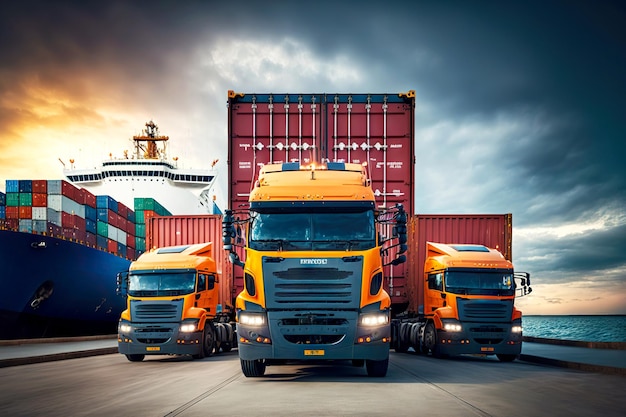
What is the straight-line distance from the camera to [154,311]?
690 inches

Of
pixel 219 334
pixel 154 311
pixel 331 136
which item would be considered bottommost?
pixel 219 334

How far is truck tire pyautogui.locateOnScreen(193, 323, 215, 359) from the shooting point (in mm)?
18469

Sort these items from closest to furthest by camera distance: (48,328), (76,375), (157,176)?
(76,375), (48,328), (157,176)

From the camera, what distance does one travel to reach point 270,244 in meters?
11.7

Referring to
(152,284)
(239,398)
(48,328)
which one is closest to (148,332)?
(152,284)

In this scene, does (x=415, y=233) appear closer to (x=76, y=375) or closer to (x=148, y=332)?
(x=148, y=332)

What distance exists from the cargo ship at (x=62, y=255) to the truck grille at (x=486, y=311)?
10.4 m

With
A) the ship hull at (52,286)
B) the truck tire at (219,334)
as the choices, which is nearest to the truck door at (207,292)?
the truck tire at (219,334)

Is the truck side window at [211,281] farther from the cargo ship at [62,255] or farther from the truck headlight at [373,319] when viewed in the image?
the truck headlight at [373,319]

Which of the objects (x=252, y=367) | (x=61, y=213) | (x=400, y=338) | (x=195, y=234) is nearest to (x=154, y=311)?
(x=195, y=234)

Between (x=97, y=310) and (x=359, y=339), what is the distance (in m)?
23.8

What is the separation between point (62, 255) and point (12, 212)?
15.3ft

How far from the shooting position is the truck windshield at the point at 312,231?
38.2ft

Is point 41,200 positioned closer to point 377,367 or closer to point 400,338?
point 400,338
